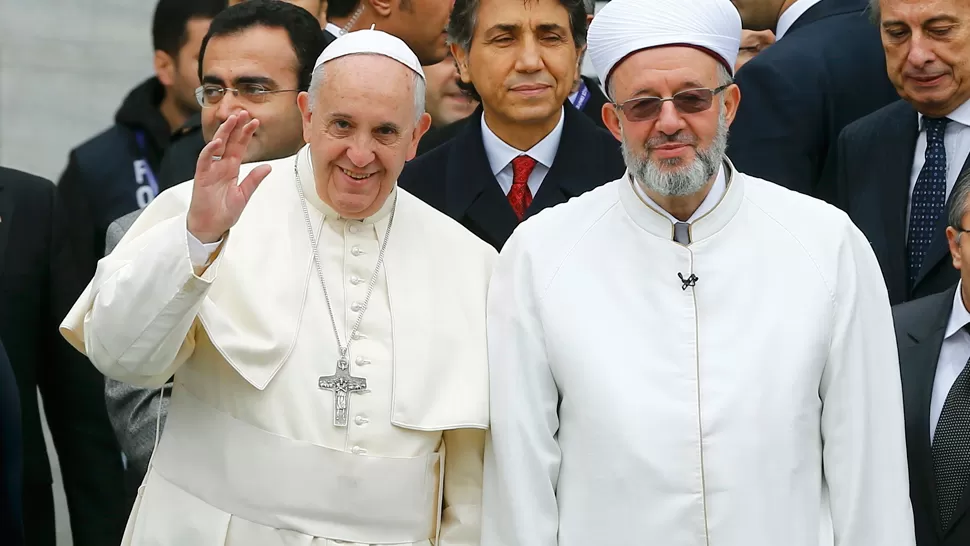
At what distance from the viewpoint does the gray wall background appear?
36.2 ft

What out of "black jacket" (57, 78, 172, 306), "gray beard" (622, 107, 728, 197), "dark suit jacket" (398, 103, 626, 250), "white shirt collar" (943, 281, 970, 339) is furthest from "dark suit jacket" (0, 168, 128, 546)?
"white shirt collar" (943, 281, 970, 339)

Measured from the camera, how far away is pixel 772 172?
5289mm

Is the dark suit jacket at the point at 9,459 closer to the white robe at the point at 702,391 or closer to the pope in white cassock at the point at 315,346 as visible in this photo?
the pope in white cassock at the point at 315,346

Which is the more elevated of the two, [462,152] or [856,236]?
[462,152]

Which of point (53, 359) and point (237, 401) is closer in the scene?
point (237, 401)

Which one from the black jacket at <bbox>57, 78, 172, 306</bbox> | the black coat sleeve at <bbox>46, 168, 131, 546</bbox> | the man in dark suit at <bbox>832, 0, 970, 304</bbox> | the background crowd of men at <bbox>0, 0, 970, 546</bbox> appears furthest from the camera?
the black jacket at <bbox>57, 78, 172, 306</bbox>

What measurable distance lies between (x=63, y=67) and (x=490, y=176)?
7207mm

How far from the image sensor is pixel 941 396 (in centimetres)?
451

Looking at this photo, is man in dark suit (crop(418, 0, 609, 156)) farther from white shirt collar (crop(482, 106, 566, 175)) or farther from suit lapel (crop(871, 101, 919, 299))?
suit lapel (crop(871, 101, 919, 299))

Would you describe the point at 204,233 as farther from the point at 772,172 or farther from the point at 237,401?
the point at 772,172

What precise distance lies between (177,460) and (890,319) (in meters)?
1.72

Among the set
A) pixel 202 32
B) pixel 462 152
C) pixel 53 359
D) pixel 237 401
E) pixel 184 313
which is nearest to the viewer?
pixel 184 313

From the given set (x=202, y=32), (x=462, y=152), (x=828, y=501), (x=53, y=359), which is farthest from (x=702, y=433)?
(x=202, y=32)

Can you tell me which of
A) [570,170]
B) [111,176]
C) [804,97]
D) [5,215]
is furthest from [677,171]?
[111,176]
